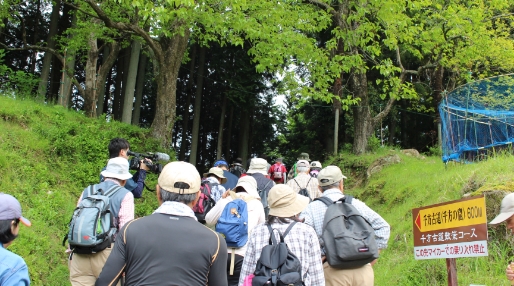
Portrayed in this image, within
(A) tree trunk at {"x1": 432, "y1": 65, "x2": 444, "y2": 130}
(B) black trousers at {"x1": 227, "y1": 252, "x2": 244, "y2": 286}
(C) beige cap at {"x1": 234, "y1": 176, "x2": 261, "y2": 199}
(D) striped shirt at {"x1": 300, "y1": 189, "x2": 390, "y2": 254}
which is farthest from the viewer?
(A) tree trunk at {"x1": 432, "y1": 65, "x2": 444, "y2": 130}

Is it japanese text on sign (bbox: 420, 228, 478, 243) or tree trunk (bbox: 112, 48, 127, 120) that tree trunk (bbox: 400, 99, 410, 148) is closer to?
tree trunk (bbox: 112, 48, 127, 120)

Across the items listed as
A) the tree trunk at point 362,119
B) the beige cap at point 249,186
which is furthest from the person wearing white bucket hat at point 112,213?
the tree trunk at point 362,119

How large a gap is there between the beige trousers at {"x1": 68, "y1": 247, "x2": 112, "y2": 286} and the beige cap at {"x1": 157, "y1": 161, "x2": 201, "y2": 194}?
62.7 inches

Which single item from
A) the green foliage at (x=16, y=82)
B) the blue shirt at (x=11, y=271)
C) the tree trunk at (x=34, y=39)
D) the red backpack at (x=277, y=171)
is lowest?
the blue shirt at (x=11, y=271)

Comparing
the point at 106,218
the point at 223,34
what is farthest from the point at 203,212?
the point at 223,34

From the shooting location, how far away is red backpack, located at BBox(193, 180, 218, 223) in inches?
242

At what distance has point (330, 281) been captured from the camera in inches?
159

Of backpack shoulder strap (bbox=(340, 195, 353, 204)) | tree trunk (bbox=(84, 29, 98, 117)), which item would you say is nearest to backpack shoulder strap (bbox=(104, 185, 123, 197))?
backpack shoulder strap (bbox=(340, 195, 353, 204))

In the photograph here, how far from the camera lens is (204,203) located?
6.29m

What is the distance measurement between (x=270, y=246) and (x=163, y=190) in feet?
3.40

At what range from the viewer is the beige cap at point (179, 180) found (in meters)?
2.90

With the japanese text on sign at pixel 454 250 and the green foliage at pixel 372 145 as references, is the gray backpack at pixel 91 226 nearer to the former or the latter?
the japanese text on sign at pixel 454 250

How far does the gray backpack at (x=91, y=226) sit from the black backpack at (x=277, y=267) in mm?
1454

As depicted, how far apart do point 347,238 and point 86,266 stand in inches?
94.2
